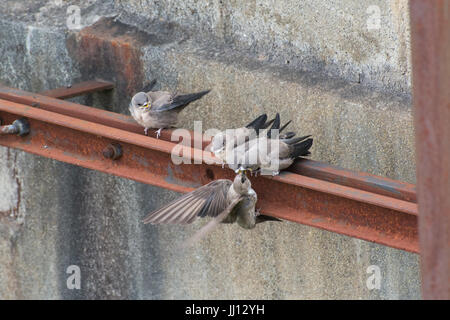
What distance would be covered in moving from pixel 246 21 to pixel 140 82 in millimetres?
717

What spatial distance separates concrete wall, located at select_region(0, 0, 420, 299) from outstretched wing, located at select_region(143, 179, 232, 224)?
2.95 ft

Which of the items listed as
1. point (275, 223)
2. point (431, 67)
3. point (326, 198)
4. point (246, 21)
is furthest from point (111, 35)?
point (431, 67)

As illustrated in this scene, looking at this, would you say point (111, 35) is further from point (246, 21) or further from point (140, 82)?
point (246, 21)

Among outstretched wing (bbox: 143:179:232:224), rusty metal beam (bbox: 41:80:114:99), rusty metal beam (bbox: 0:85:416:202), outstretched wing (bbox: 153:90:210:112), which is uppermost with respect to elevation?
rusty metal beam (bbox: 41:80:114:99)

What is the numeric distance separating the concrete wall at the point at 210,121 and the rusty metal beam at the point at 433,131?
1.97m

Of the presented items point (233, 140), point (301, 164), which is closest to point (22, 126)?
point (233, 140)

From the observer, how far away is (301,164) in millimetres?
3875

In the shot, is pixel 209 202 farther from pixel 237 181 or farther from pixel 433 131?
pixel 433 131

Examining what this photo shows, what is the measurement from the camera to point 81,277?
577 cm

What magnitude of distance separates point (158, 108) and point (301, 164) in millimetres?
837

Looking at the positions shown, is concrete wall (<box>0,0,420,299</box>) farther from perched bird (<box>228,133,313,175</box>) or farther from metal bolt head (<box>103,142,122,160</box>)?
metal bolt head (<box>103,142,122,160</box>)

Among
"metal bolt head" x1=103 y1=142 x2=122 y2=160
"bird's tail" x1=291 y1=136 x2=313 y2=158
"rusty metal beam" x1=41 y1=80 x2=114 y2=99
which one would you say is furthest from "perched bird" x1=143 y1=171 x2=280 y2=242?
"rusty metal beam" x1=41 y1=80 x2=114 y2=99

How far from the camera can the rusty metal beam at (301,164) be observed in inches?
143

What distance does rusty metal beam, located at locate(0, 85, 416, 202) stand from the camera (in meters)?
3.63
